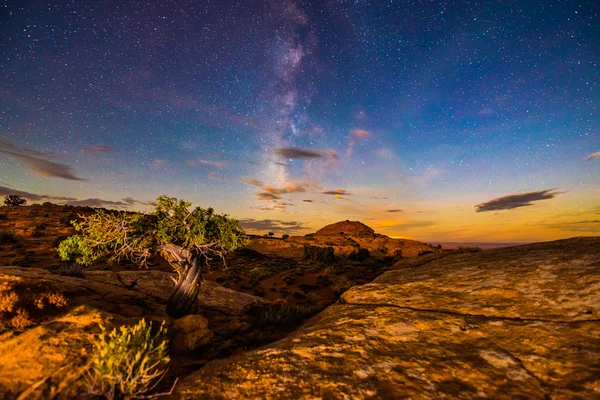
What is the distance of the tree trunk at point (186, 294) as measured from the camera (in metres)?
9.38

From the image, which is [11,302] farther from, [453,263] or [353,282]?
[353,282]

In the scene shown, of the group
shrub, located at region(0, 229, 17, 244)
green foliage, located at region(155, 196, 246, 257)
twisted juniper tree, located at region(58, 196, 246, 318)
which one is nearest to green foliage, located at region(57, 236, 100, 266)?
twisted juniper tree, located at region(58, 196, 246, 318)

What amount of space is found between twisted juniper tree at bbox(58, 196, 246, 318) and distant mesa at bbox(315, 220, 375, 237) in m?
74.0

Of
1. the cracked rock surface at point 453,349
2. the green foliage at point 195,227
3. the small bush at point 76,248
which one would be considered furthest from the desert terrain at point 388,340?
the green foliage at point 195,227

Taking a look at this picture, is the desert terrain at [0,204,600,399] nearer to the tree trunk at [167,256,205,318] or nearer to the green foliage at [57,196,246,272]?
the tree trunk at [167,256,205,318]

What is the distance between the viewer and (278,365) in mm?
4449

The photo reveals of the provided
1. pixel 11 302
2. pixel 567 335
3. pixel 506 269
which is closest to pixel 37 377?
pixel 11 302

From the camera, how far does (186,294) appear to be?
9.47 meters

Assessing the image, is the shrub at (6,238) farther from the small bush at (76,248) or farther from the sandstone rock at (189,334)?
the sandstone rock at (189,334)

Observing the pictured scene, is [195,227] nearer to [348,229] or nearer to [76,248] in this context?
[76,248]

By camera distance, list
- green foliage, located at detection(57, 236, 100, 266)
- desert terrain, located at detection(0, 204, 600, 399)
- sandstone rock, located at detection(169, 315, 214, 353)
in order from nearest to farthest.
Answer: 1. desert terrain, located at detection(0, 204, 600, 399)
2. sandstone rock, located at detection(169, 315, 214, 353)
3. green foliage, located at detection(57, 236, 100, 266)

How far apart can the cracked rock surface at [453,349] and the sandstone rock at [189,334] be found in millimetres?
1610

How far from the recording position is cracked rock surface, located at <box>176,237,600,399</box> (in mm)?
3566

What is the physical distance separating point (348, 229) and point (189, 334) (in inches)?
3322
